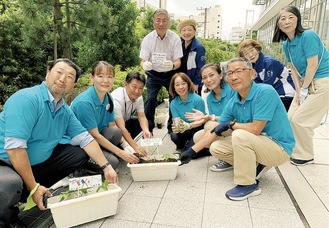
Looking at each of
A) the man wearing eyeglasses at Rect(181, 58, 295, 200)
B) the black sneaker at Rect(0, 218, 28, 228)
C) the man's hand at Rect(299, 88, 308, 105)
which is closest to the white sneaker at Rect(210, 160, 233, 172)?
the man wearing eyeglasses at Rect(181, 58, 295, 200)

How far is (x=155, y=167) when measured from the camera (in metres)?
2.43

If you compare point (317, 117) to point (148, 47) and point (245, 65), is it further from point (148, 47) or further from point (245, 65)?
point (148, 47)

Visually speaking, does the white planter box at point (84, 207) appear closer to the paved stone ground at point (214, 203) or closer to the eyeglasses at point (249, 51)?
the paved stone ground at point (214, 203)

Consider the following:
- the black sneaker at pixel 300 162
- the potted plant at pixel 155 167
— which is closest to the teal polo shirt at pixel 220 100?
the potted plant at pixel 155 167

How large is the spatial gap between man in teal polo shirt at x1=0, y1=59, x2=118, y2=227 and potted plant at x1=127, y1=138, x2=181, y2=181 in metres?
0.36

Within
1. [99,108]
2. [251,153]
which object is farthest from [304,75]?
[99,108]

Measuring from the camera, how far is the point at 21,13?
446 cm

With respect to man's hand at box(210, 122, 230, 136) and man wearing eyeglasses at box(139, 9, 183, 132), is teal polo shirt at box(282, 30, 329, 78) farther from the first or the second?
man wearing eyeglasses at box(139, 9, 183, 132)

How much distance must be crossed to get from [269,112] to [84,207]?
1.65 meters

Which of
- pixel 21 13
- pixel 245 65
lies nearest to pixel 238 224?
pixel 245 65

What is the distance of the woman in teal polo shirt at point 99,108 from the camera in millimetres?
2371

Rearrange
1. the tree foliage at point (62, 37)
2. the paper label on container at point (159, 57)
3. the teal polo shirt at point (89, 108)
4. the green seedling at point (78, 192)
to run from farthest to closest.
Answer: the tree foliage at point (62, 37), the paper label on container at point (159, 57), the teal polo shirt at point (89, 108), the green seedling at point (78, 192)

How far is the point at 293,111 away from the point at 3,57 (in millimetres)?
6063

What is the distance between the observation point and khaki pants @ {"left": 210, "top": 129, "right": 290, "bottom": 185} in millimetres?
2162
